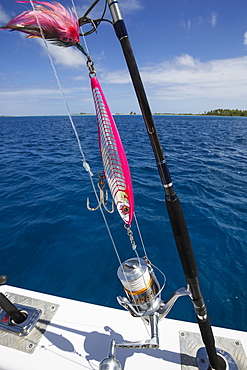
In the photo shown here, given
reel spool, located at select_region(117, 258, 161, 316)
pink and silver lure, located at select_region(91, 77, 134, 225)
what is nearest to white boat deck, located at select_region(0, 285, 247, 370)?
reel spool, located at select_region(117, 258, 161, 316)

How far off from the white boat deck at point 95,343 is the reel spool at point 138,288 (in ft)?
2.34

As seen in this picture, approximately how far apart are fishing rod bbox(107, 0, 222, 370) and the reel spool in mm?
348

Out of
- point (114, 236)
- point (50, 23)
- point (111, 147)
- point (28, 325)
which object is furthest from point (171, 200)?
point (114, 236)

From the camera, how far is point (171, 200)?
4.74 ft

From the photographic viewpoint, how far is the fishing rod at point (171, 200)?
1.21 m

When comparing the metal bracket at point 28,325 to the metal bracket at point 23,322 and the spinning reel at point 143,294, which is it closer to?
the metal bracket at point 23,322

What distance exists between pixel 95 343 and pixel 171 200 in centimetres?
192

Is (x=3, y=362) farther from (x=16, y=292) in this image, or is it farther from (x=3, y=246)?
(x=3, y=246)

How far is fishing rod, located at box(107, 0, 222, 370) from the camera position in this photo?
47.5 inches

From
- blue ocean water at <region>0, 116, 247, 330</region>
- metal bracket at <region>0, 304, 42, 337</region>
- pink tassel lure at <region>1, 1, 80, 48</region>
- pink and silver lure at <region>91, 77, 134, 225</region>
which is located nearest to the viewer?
pink tassel lure at <region>1, 1, 80, 48</region>

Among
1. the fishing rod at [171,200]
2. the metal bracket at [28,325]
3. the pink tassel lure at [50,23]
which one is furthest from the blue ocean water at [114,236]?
the pink tassel lure at [50,23]

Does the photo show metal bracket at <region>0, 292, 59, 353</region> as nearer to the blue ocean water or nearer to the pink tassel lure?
the blue ocean water

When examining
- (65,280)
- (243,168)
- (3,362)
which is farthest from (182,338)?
(243,168)

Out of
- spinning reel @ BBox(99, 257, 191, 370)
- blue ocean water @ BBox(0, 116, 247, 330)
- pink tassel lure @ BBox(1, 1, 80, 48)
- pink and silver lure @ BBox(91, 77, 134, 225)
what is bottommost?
blue ocean water @ BBox(0, 116, 247, 330)
